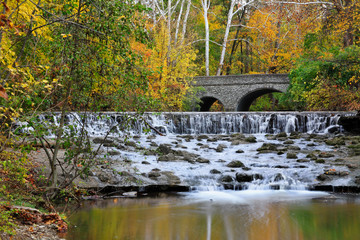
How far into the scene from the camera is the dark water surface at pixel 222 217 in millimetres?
5797

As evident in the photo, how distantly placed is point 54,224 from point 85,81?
84.0 inches

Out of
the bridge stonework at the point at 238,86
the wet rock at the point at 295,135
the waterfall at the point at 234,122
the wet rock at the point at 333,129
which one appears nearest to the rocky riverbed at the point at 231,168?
the wet rock at the point at 295,135

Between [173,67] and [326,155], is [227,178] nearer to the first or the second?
[326,155]

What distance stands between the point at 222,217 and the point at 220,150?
23.9ft

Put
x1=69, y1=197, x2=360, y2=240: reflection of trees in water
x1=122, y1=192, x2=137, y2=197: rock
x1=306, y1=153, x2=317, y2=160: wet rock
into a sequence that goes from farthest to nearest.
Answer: x1=306, y1=153, x2=317, y2=160: wet rock < x1=122, y1=192, x2=137, y2=197: rock < x1=69, y1=197, x2=360, y2=240: reflection of trees in water

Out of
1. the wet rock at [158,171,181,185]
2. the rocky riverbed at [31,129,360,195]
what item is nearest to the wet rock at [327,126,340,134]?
the rocky riverbed at [31,129,360,195]

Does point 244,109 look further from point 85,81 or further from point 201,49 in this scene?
point 85,81

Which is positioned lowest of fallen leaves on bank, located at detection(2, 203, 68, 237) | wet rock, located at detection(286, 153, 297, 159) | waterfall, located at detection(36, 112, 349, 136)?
fallen leaves on bank, located at detection(2, 203, 68, 237)

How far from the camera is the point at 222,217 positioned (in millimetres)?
6980

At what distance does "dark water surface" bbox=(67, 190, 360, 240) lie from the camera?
5.80 meters

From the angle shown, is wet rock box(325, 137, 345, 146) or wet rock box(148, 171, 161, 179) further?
wet rock box(325, 137, 345, 146)

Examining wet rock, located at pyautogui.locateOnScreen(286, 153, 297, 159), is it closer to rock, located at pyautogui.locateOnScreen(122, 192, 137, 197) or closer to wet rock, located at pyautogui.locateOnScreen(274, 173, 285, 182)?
wet rock, located at pyautogui.locateOnScreen(274, 173, 285, 182)

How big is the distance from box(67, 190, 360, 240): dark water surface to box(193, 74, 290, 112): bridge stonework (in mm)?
19128

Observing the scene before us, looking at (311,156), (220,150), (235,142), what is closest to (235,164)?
(311,156)
